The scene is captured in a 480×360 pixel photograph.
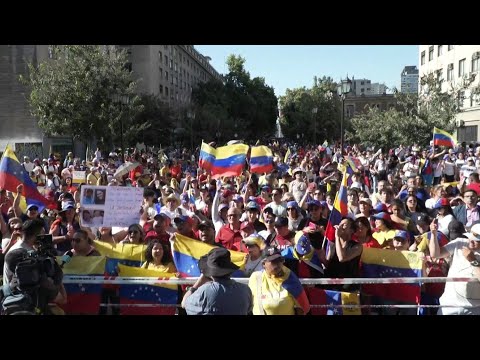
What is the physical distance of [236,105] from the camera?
70.0m

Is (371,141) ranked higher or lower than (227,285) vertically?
higher

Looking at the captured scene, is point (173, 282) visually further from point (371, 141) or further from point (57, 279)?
point (371, 141)

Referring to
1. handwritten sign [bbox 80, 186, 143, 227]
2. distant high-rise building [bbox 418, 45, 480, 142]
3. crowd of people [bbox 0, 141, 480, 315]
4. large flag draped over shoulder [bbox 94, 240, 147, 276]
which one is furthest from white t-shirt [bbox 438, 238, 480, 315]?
distant high-rise building [bbox 418, 45, 480, 142]

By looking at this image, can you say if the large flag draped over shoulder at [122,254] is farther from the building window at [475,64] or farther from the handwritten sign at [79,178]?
the building window at [475,64]

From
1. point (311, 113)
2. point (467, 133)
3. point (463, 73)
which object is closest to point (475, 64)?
point (463, 73)

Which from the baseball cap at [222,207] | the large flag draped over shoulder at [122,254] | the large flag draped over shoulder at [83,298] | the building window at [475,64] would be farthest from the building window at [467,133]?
the large flag draped over shoulder at [83,298]

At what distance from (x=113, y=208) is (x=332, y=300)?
346 centimetres

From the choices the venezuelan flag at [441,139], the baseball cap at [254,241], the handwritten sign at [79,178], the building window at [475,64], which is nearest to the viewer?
the baseball cap at [254,241]

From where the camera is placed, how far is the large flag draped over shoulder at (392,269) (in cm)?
554

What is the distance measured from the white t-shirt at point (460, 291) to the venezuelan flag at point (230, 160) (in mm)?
7125

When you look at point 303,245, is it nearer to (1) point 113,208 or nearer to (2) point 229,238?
(2) point 229,238

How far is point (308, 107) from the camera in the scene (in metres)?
83.6
